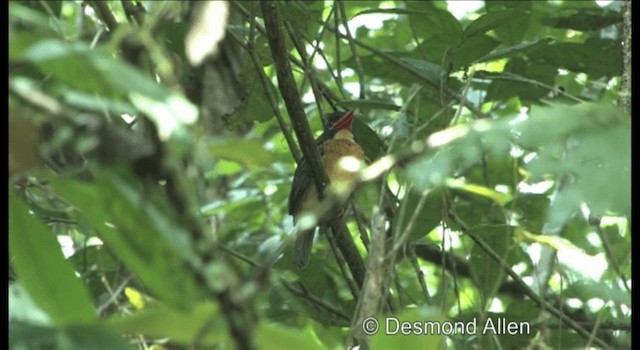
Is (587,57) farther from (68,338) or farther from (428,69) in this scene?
(68,338)

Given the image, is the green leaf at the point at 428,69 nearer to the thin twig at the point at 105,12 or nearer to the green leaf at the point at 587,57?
the green leaf at the point at 587,57

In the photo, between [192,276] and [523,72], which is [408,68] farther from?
[192,276]

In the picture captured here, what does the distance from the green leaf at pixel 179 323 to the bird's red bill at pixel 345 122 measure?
2.74 meters

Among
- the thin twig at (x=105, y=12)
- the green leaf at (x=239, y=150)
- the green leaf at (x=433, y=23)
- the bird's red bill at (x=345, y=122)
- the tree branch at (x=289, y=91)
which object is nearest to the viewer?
the green leaf at (x=239, y=150)

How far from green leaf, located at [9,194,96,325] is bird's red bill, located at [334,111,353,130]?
2724 millimetres

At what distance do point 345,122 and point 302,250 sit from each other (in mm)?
502

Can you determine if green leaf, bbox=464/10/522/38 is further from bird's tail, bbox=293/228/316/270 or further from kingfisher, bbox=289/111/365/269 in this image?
bird's tail, bbox=293/228/316/270

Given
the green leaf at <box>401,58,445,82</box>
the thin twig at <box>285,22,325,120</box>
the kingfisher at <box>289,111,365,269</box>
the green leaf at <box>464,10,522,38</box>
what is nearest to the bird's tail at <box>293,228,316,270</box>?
the kingfisher at <box>289,111,365,269</box>

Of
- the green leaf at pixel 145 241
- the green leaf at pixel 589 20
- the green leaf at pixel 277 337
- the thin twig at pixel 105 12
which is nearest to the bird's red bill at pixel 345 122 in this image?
the green leaf at pixel 589 20

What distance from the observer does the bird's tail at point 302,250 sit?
12.4ft

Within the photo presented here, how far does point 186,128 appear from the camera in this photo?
1.01 m

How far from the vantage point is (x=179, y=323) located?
1.10m

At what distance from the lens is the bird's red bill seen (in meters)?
3.91
